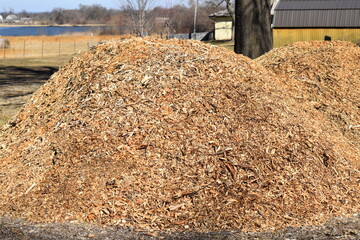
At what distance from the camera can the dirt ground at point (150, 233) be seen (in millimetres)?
4707

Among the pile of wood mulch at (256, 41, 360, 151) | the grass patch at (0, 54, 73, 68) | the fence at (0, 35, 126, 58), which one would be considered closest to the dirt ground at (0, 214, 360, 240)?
the pile of wood mulch at (256, 41, 360, 151)

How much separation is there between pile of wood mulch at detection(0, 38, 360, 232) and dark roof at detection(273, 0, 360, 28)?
17677 millimetres

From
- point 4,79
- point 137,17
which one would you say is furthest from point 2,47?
point 4,79

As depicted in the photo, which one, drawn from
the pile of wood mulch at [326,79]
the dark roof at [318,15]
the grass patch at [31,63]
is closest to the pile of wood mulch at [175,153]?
the pile of wood mulch at [326,79]

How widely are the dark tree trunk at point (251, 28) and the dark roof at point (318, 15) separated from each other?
12.7 metres

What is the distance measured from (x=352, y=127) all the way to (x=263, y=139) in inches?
88.6

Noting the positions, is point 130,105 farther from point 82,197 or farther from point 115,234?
point 115,234

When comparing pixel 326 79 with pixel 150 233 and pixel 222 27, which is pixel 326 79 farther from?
pixel 222 27

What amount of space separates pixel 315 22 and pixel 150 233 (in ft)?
69.3

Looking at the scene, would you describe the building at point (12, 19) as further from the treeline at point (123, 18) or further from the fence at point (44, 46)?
the fence at point (44, 46)

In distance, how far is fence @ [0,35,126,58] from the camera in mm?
40719

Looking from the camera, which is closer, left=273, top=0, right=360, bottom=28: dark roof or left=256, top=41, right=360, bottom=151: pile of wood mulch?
left=256, top=41, right=360, bottom=151: pile of wood mulch

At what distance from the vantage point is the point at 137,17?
1061 inches

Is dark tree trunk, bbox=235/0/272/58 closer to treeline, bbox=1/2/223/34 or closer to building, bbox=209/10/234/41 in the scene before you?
treeline, bbox=1/2/223/34
